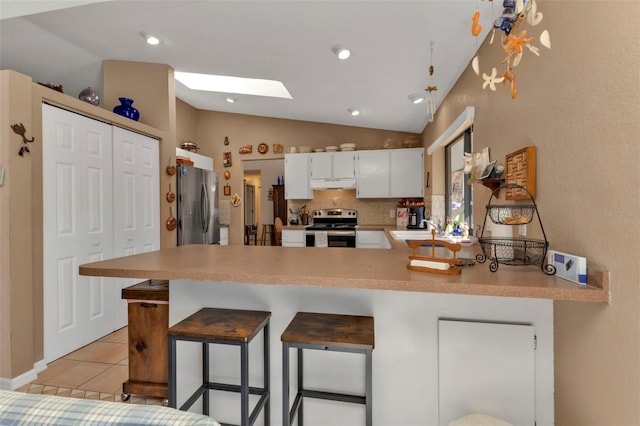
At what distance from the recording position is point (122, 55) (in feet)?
11.4

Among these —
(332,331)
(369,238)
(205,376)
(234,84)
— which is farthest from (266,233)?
(332,331)

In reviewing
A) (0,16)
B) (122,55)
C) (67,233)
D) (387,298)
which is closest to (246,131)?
(122,55)

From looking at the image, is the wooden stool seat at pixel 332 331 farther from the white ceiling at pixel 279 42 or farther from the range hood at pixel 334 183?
the range hood at pixel 334 183

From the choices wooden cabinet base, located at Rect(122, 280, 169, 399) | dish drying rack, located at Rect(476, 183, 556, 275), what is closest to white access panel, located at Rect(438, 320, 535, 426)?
dish drying rack, located at Rect(476, 183, 556, 275)

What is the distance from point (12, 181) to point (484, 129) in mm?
3326

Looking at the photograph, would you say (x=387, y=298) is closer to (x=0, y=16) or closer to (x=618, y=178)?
(x=618, y=178)

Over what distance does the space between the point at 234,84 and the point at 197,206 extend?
1759 mm

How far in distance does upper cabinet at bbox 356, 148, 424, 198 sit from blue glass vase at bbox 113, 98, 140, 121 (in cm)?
295

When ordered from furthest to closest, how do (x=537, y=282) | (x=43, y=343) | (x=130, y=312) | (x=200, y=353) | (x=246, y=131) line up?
(x=246, y=131) < (x=43, y=343) < (x=130, y=312) < (x=200, y=353) < (x=537, y=282)

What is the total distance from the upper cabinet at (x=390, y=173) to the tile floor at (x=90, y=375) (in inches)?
138

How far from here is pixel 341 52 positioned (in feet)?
8.04

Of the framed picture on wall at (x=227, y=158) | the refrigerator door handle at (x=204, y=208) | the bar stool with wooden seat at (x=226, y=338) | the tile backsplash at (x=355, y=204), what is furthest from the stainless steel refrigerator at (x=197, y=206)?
the bar stool with wooden seat at (x=226, y=338)

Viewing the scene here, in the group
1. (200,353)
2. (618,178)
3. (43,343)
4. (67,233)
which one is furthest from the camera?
(67,233)

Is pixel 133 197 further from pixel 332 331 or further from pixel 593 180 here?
pixel 593 180
